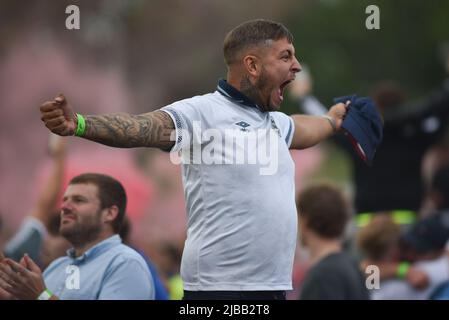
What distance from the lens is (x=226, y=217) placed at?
5160 millimetres

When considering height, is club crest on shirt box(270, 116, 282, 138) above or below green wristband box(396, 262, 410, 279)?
above

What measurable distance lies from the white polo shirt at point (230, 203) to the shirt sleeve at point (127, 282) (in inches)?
24.2

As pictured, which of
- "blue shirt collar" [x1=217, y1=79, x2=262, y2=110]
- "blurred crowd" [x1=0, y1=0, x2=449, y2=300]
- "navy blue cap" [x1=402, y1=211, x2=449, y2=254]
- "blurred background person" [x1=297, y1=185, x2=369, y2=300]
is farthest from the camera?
"navy blue cap" [x1=402, y1=211, x2=449, y2=254]

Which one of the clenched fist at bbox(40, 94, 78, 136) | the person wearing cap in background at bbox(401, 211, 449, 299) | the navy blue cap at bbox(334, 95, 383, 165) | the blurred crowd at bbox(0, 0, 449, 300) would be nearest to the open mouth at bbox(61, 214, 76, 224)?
the blurred crowd at bbox(0, 0, 449, 300)

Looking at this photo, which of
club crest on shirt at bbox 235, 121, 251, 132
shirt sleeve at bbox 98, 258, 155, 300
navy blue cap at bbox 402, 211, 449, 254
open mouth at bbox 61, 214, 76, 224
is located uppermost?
club crest on shirt at bbox 235, 121, 251, 132

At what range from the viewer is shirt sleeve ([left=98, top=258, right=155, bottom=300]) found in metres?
5.78

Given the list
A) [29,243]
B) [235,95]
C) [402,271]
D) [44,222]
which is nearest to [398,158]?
[402,271]

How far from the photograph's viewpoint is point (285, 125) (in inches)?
220

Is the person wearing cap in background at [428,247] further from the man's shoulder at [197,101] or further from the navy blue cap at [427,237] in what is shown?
the man's shoulder at [197,101]

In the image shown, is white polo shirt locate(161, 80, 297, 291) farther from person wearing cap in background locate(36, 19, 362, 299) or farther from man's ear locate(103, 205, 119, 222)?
man's ear locate(103, 205, 119, 222)

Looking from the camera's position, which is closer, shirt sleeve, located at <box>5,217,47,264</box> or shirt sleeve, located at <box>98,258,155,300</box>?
shirt sleeve, located at <box>98,258,155,300</box>

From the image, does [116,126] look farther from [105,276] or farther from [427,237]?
[427,237]

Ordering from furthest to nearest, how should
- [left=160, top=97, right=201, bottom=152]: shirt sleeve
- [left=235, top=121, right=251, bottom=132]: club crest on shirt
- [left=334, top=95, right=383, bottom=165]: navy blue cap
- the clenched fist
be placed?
[left=334, top=95, right=383, bottom=165]: navy blue cap, [left=235, top=121, right=251, bottom=132]: club crest on shirt, [left=160, top=97, right=201, bottom=152]: shirt sleeve, the clenched fist
